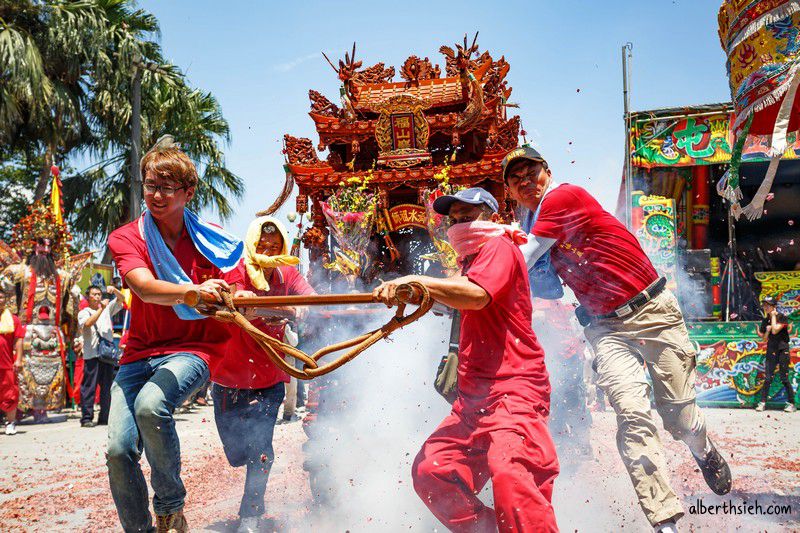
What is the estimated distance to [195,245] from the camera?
3.22 m

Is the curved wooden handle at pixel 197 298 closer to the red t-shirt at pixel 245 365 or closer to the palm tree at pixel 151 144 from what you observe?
the red t-shirt at pixel 245 365

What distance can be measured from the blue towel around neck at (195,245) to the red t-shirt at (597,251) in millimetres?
1515

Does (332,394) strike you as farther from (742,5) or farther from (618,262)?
(742,5)

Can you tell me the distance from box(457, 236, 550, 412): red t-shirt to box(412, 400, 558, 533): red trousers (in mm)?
70

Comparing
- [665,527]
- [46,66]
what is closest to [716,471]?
[665,527]

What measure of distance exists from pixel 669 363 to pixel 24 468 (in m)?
5.42

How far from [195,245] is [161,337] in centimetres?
45

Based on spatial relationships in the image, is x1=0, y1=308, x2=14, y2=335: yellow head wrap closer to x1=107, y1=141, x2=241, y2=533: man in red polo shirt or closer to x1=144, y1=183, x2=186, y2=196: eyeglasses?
x1=107, y1=141, x2=241, y2=533: man in red polo shirt

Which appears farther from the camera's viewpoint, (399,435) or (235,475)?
(235,475)

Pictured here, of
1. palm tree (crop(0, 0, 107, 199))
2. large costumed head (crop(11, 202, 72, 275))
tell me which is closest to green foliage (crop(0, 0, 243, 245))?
palm tree (crop(0, 0, 107, 199))

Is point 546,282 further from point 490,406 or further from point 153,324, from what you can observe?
point 153,324

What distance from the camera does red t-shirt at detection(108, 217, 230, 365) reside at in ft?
9.93

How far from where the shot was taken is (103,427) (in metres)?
9.35

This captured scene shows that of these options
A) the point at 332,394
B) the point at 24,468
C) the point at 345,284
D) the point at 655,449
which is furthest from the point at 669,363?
the point at 345,284
